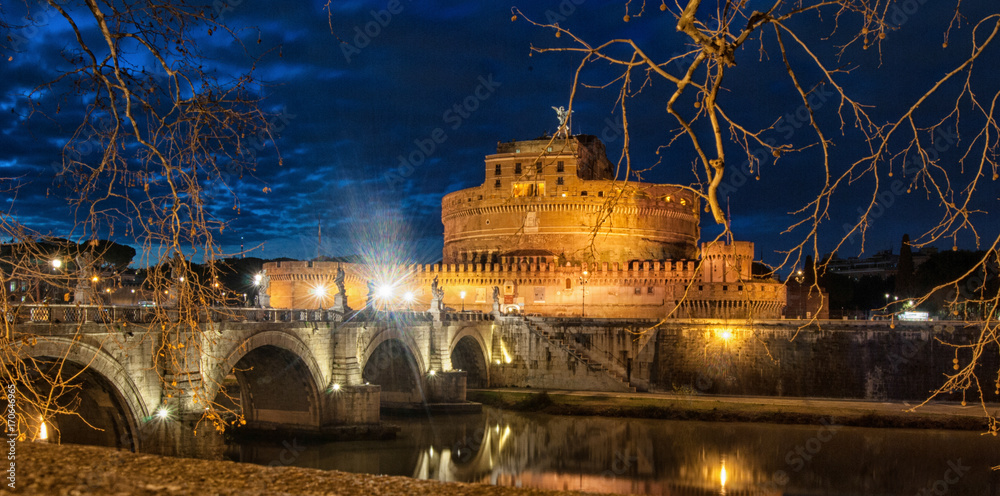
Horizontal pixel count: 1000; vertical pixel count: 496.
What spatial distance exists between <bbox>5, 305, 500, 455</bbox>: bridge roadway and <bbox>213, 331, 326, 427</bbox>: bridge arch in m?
0.04

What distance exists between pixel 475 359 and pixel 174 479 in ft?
104

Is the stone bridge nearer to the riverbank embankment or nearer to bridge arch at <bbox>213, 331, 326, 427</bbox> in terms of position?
bridge arch at <bbox>213, 331, 326, 427</bbox>

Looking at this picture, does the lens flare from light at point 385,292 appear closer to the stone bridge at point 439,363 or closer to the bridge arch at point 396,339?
the stone bridge at point 439,363

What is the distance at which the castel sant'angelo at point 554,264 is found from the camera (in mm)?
42281

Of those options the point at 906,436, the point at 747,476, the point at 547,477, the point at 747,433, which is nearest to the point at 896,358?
the point at 906,436

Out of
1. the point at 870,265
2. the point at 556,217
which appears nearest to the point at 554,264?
the point at 556,217

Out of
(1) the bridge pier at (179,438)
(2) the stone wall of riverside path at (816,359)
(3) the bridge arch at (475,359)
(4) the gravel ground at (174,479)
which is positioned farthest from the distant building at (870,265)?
(4) the gravel ground at (174,479)

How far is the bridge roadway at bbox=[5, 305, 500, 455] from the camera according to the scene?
12.9 m

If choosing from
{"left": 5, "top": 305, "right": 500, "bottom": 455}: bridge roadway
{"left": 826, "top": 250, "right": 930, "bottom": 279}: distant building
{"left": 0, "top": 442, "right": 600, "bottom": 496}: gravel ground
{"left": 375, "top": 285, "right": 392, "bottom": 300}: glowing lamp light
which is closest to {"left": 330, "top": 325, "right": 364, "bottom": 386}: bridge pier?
{"left": 5, "top": 305, "right": 500, "bottom": 455}: bridge roadway

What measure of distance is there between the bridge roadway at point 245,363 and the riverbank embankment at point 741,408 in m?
3.41

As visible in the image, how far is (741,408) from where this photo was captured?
99.0 ft

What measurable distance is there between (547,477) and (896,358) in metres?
19.1

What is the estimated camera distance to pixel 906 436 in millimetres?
26344

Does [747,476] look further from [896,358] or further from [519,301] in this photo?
[519,301]
